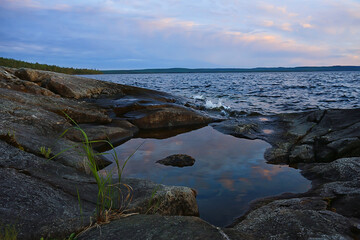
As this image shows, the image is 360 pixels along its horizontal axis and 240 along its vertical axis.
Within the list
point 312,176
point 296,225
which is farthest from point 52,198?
point 312,176

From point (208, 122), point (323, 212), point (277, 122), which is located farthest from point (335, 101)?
point (323, 212)

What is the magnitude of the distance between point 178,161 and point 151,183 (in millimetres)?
1970

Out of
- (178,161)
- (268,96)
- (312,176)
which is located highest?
(268,96)

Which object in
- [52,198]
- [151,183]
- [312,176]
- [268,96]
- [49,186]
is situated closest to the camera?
[52,198]

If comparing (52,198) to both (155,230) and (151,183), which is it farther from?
(151,183)

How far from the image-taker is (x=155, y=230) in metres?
2.16

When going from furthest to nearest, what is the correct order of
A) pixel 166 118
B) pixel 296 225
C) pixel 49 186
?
pixel 166 118
pixel 49 186
pixel 296 225

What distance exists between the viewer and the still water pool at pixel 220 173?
4254 mm

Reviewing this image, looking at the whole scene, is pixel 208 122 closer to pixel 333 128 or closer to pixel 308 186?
pixel 333 128

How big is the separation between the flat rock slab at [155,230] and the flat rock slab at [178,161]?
3.40 m

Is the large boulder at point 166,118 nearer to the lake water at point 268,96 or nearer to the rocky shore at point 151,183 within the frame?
the rocky shore at point 151,183

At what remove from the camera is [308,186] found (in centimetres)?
491

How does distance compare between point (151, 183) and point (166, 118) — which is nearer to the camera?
point (151, 183)

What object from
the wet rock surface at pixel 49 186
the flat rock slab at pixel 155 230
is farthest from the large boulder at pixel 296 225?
the wet rock surface at pixel 49 186
